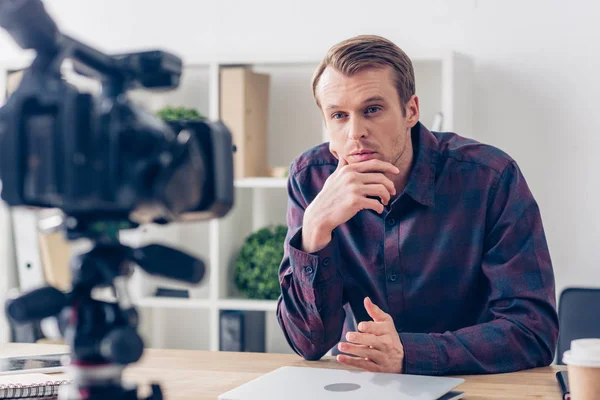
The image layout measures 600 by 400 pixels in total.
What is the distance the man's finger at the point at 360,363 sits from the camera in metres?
1.30

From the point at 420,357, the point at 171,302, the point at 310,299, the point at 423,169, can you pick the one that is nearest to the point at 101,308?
the point at 420,357

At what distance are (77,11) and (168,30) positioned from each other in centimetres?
42

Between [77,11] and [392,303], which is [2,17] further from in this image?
[77,11]

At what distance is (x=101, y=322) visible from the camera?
0.70 metres

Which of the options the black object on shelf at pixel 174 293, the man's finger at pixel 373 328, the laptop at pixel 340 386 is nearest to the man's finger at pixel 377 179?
the man's finger at pixel 373 328

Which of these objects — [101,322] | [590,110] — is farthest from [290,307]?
[590,110]

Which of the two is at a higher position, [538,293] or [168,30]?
[168,30]

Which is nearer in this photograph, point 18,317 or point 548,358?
point 18,317

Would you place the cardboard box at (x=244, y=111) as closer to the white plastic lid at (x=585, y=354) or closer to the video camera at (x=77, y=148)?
the white plastic lid at (x=585, y=354)

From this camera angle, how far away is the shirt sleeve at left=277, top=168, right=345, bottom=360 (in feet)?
5.04

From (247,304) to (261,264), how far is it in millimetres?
149

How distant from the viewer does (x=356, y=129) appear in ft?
5.29

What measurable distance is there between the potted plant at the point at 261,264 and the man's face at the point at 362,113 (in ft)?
3.91

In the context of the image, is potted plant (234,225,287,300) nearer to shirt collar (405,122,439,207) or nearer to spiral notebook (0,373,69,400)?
shirt collar (405,122,439,207)
